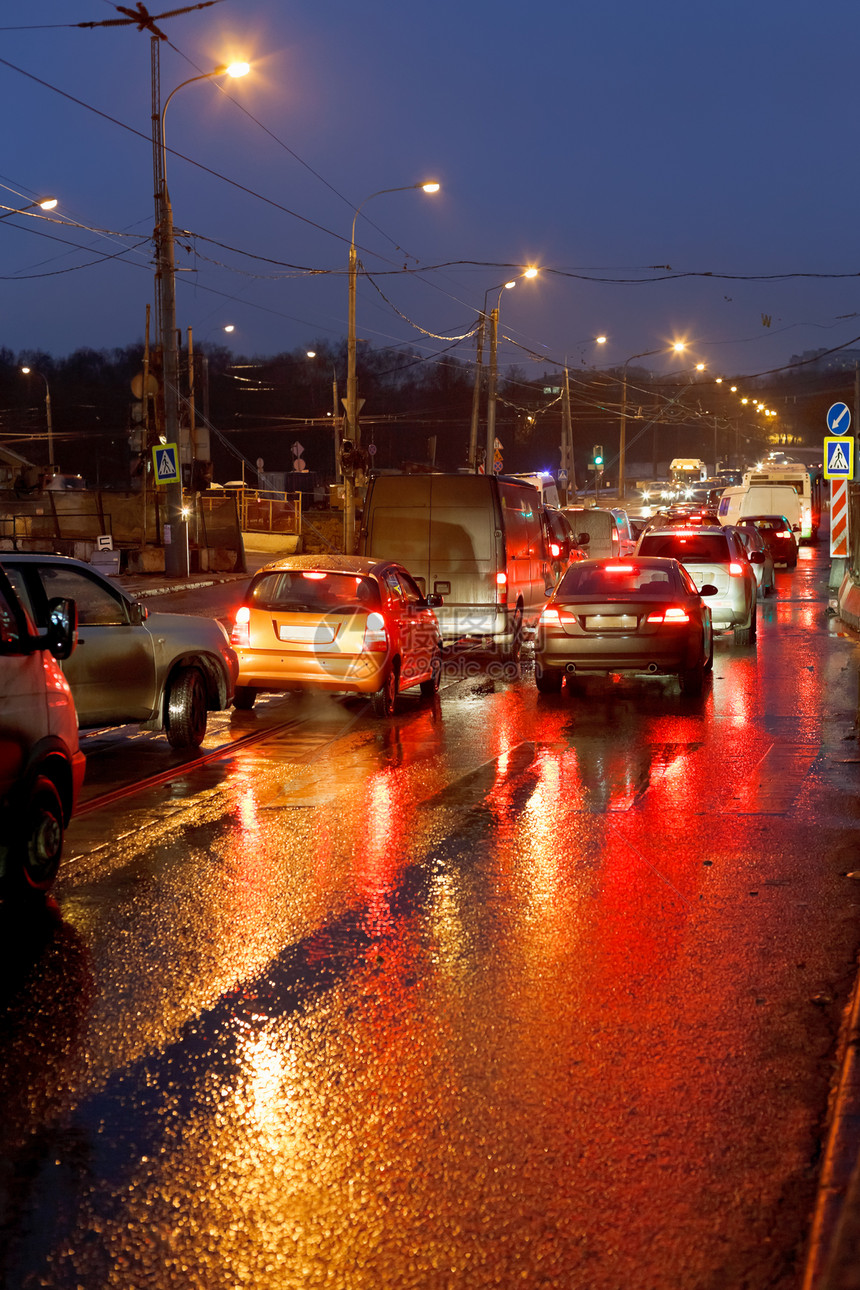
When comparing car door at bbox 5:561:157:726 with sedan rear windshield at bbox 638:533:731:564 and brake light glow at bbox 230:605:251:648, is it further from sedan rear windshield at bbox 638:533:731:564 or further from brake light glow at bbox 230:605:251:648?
sedan rear windshield at bbox 638:533:731:564

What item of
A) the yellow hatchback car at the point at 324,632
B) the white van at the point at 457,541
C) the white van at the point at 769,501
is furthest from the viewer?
the white van at the point at 769,501

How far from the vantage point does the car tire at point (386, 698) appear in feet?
43.0

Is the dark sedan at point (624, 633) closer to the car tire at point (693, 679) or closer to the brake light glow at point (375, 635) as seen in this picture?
the car tire at point (693, 679)

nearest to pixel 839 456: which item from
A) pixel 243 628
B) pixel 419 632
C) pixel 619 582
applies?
pixel 619 582

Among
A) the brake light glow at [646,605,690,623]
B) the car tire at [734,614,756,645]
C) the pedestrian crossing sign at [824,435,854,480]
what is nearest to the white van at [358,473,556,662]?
the brake light glow at [646,605,690,623]

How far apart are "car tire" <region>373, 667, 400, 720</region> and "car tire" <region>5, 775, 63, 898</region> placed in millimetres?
6428

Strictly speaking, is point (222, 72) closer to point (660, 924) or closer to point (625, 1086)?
point (660, 924)

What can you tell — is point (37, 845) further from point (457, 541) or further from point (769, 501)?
point (769, 501)

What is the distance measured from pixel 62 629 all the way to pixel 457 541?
1118 cm

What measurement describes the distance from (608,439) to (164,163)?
306 feet

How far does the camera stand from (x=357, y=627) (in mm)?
12883

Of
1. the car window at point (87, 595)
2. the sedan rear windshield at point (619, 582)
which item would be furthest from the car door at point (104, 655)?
the sedan rear windshield at point (619, 582)

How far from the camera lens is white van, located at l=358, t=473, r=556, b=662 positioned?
695 inches

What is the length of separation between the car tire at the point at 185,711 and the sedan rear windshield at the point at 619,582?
184 inches
